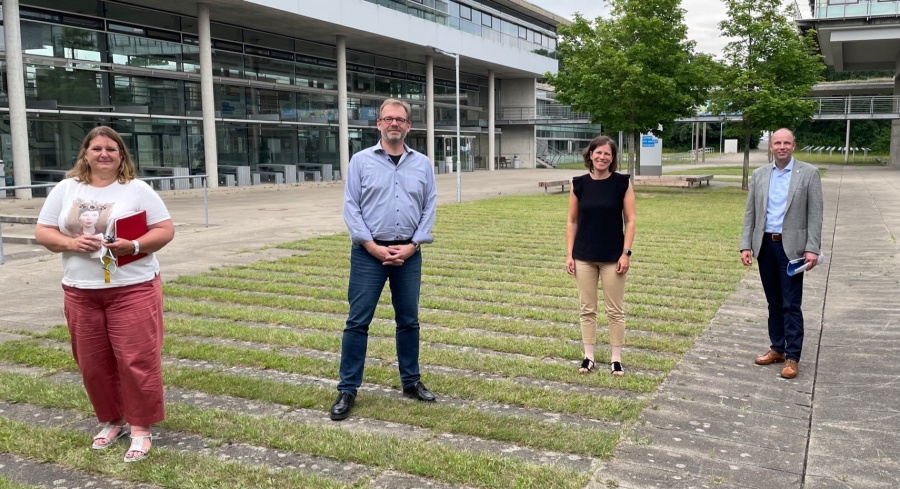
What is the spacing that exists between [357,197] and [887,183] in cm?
3293

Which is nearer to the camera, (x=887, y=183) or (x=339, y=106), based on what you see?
(x=887, y=183)

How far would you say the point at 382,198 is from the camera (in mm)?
4805

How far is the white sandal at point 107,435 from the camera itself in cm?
429

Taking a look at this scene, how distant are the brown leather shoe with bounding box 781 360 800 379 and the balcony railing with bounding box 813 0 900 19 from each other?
117 feet

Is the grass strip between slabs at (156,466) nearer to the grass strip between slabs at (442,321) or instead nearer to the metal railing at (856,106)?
the grass strip between slabs at (442,321)

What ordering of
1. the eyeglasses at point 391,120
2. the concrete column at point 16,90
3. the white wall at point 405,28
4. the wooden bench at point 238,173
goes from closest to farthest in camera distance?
the eyeglasses at point 391,120, the concrete column at point 16,90, the white wall at point 405,28, the wooden bench at point 238,173

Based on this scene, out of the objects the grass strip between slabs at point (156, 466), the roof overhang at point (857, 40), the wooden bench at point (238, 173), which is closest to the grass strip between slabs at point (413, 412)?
the grass strip between slabs at point (156, 466)

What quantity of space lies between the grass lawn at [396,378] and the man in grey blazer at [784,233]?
86cm

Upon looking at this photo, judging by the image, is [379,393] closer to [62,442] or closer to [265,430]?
[265,430]

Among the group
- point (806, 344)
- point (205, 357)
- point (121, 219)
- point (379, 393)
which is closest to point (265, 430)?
point (379, 393)

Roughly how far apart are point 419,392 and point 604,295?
1.62 meters

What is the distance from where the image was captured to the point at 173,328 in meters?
7.10

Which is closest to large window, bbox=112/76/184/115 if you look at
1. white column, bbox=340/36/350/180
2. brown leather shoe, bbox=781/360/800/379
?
white column, bbox=340/36/350/180

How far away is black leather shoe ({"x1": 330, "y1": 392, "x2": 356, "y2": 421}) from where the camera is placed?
4770 mm
